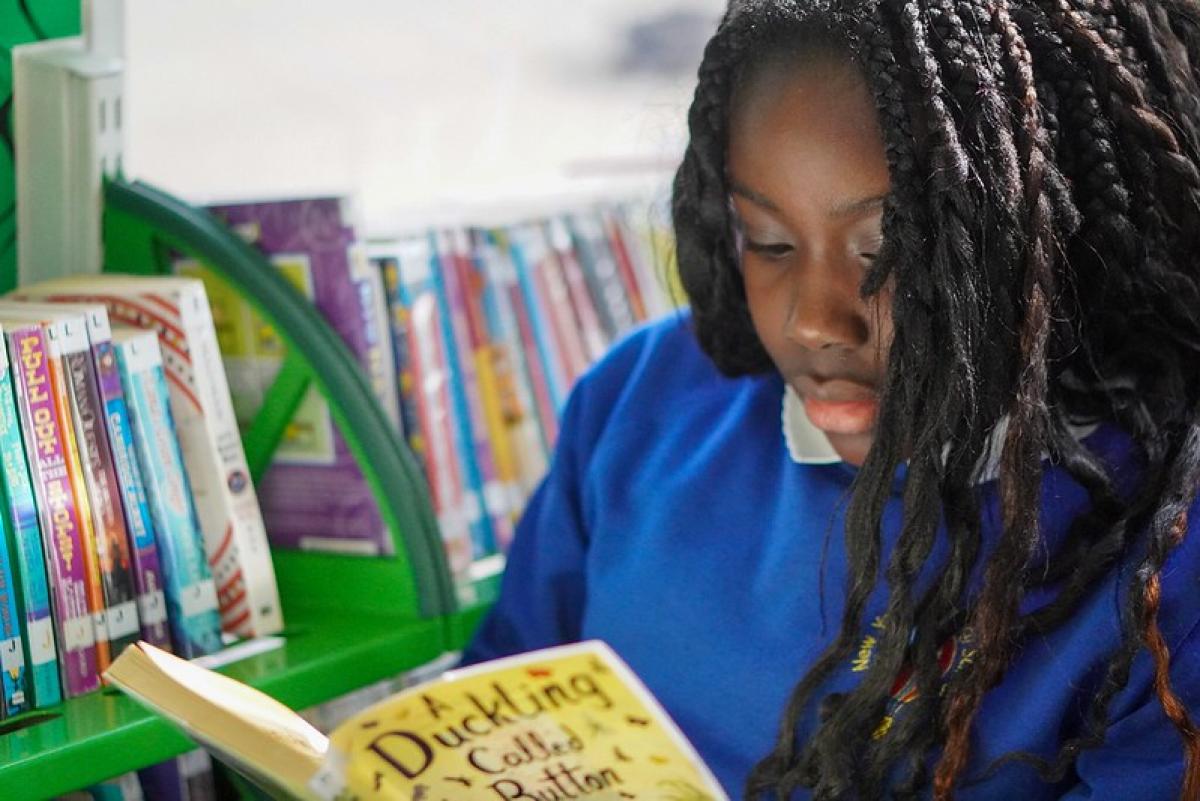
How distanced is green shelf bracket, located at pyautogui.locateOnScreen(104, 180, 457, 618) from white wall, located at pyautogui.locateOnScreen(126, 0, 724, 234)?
1861 mm

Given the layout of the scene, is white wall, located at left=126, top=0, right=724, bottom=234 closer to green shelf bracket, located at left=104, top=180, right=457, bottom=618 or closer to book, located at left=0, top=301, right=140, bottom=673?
green shelf bracket, located at left=104, top=180, right=457, bottom=618

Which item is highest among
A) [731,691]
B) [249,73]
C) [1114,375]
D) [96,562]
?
[249,73]

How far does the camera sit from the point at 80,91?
1173 millimetres

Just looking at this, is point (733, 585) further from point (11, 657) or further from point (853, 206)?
point (11, 657)

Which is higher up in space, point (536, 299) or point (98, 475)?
point (536, 299)

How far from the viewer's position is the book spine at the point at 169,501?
107 cm

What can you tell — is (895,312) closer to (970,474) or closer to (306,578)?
(970,474)

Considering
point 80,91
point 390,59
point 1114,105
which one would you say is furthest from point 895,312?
point 390,59

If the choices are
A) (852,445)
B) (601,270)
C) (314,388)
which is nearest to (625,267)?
(601,270)

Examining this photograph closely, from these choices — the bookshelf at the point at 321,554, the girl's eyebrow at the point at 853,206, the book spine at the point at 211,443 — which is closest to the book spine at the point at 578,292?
the bookshelf at the point at 321,554

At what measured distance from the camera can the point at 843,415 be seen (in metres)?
1.04

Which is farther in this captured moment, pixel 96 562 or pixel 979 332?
pixel 96 562

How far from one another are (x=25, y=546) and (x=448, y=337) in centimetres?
55

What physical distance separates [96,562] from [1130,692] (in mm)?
716
